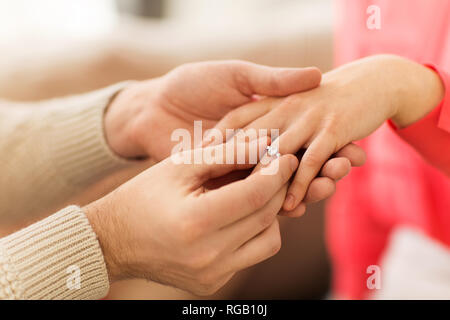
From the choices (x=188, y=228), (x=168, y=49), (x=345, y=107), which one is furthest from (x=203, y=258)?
(x=168, y=49)

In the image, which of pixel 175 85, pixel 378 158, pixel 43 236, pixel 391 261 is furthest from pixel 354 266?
pixel 43 236

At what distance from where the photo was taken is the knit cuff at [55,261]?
0.48 m

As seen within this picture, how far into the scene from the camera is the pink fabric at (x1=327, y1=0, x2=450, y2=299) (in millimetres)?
654


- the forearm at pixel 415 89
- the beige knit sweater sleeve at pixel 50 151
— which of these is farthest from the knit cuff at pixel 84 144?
the forearm at pixel 415 89

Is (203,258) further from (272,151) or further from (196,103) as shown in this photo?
(196,103)

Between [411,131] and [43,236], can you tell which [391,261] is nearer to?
[411,131]

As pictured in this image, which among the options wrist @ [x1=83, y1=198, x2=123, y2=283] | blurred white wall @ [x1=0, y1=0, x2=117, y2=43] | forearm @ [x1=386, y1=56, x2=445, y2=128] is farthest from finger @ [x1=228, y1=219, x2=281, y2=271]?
blurred white wall @ [x1=0, y1=0, x2=117, y2=43]

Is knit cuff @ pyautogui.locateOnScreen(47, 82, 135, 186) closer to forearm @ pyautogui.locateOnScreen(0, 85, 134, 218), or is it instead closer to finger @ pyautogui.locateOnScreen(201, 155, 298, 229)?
forearm @ pyautogui.locateOnScreen(0, 85, 134, 218)

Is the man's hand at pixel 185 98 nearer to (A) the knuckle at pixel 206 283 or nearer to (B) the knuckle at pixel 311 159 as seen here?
→ (B) the knuckle at pixel 311 159

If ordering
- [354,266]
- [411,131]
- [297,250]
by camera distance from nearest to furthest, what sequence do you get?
[411,131] < [354,266] < [297,250]

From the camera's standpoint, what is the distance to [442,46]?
0.69 metres

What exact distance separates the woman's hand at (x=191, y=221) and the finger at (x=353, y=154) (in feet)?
0.24

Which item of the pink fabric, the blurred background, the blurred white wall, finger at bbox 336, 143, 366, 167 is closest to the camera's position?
finger at bbox 336, 143, 366, 167

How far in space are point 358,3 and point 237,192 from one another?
0.51 m
